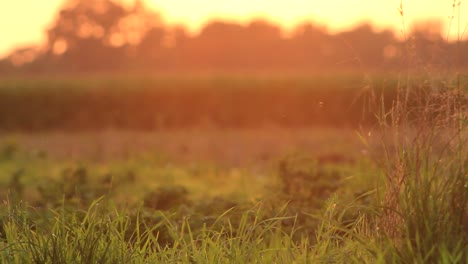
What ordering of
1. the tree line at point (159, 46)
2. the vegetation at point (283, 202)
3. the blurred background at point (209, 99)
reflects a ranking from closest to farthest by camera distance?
1. the vegetation at point (283, 202)
2. the blurred background at point (209, 99)
3. the tree line at point (159, 46)

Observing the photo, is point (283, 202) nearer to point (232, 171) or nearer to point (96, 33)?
point (232, 171)

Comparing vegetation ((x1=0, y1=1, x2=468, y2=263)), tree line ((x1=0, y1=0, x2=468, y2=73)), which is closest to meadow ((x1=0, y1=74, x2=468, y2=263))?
vegetation ((x1=0, y1=1, x2=468, y2=263))

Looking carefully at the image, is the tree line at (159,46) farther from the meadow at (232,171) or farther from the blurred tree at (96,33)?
the meadow at (232,171)

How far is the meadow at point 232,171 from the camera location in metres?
3.44

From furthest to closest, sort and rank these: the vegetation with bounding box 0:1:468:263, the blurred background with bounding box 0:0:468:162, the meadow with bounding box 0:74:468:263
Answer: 1. the blurred background with bounding box 0:0:468:162
2. the meadow with bounding box 0:74:468:263
3. the vegetation with bounding box 0:1:468:263

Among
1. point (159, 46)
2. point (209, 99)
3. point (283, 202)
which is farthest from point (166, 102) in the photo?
point (159, 46)

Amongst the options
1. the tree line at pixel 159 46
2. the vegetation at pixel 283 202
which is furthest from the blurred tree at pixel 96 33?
the vegetation at pixel 283 202

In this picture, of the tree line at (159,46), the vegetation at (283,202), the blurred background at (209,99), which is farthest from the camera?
the tree line at (159,46)

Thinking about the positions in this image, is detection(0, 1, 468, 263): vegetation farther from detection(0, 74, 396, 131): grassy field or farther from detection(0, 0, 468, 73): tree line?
detection(0, 0, 468, 73): tree line

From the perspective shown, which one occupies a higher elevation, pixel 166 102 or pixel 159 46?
pixel 159 46

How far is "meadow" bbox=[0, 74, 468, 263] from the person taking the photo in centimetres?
344

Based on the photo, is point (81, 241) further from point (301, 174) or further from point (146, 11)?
point (146, 11)

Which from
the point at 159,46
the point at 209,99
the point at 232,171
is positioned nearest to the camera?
the point at 232,171

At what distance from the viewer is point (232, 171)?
36.6ft
